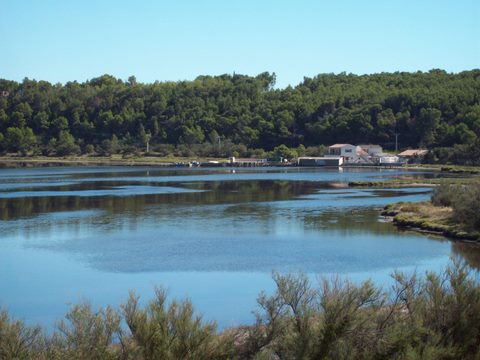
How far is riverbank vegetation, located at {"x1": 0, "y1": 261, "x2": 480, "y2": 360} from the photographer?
42.5ft

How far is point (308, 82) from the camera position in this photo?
171m

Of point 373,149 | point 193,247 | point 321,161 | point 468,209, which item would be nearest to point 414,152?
point 373,149

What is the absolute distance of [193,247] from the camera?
32906 millimetres

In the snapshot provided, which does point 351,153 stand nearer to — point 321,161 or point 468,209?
point 321,161

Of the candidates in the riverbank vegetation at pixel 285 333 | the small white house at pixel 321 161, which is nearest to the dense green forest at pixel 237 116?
the small white house at pixel 321 161

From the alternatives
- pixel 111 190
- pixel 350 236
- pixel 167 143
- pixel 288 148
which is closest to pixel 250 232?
pixel 350 236

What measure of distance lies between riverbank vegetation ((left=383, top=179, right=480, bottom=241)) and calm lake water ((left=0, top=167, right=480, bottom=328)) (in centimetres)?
120

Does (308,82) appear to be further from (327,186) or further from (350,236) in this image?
(350,236)

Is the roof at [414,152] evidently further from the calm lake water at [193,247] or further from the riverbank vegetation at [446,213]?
the riverbank vegetation at [446,213]

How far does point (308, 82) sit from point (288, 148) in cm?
4747

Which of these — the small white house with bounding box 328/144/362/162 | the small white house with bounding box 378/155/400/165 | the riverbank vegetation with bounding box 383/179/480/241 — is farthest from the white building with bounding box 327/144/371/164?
the riverbank vegetation with bounding box 383/179/480/241

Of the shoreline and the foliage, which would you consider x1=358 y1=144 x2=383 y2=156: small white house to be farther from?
the foliage

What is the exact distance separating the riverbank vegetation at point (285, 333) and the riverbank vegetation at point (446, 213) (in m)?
19.4

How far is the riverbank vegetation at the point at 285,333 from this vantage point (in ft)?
42.5
